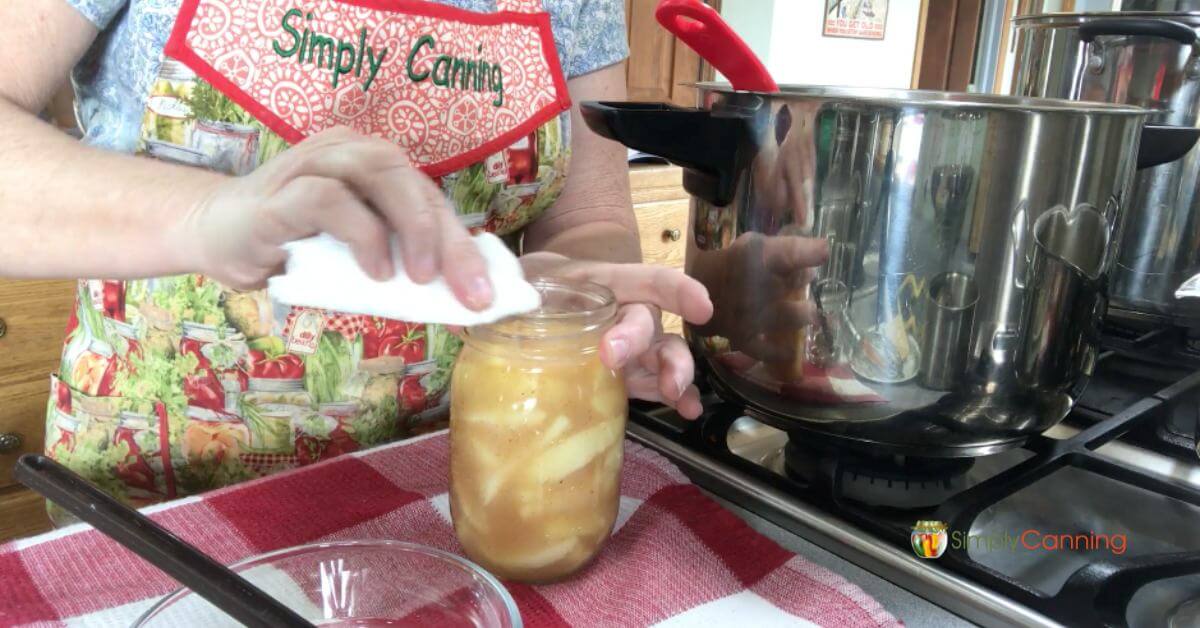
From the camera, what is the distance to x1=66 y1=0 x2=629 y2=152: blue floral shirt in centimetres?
52

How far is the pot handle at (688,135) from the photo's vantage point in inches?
18.4

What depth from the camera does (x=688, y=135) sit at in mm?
475

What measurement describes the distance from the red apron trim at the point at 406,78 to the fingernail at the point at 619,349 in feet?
0.88

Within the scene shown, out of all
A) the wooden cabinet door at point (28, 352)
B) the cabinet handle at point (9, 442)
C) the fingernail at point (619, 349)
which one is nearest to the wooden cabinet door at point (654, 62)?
the wooden cabinet door at point (28, 352)

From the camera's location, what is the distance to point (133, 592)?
40cm

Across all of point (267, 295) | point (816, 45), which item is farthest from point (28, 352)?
point (816, 45)

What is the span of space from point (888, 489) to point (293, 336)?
0.41m

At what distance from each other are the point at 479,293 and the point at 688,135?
0.17m

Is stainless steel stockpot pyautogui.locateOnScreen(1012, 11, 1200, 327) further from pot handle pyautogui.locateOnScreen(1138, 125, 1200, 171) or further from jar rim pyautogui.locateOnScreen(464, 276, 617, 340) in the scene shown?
jar rim pyautogui.locateOnScreen(464, 276, 617, 340)

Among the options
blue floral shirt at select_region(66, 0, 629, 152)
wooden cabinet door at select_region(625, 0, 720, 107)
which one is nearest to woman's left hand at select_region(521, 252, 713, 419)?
blue floral shirt at select_region(66, 0, 629, 152)

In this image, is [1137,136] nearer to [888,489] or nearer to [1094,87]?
[888,489]

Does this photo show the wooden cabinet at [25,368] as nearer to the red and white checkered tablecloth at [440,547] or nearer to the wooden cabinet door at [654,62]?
the red and white checkered tablecloth at [440,547]

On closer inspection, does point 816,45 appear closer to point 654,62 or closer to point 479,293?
point 654,62

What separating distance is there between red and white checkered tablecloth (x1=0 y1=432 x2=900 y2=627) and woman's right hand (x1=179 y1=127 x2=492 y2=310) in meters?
0.16
